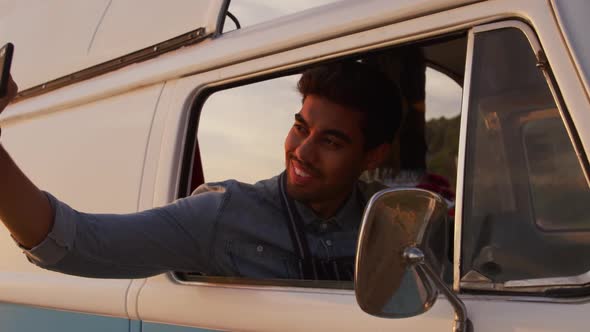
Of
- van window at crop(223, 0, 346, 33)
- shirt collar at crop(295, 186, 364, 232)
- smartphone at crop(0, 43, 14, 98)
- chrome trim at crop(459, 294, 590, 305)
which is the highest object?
van window at crop(223, 0, 346, 33)

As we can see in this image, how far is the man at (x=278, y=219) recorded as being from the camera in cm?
206

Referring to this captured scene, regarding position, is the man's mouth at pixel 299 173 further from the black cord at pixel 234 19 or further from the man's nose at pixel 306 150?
the black cord at pixel 234 19

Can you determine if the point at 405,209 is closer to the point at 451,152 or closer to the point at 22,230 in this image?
the point at 22,230

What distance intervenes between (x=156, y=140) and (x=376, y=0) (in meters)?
0.84

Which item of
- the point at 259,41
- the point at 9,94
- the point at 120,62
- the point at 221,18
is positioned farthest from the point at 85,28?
the point at 9,94

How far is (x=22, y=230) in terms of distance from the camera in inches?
73.5

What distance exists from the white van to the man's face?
0.06 m

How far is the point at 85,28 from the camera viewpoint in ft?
10.5

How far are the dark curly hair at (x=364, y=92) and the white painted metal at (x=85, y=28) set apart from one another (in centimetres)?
40

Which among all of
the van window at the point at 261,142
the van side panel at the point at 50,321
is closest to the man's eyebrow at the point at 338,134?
the van window at the point at 261,142

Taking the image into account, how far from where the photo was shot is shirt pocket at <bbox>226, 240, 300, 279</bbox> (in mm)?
2211

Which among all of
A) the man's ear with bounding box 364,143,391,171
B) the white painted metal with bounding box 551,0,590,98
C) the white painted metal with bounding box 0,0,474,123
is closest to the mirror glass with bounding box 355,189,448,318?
the white painted metal with bounding box 551,0,590,98

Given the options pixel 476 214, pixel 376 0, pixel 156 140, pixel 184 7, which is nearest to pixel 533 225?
pixel 476 214

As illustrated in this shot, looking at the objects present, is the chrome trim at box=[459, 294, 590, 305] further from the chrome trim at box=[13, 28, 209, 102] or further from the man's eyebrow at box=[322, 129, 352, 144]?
the chrome trim at box=[13, 28, 209, 102]
